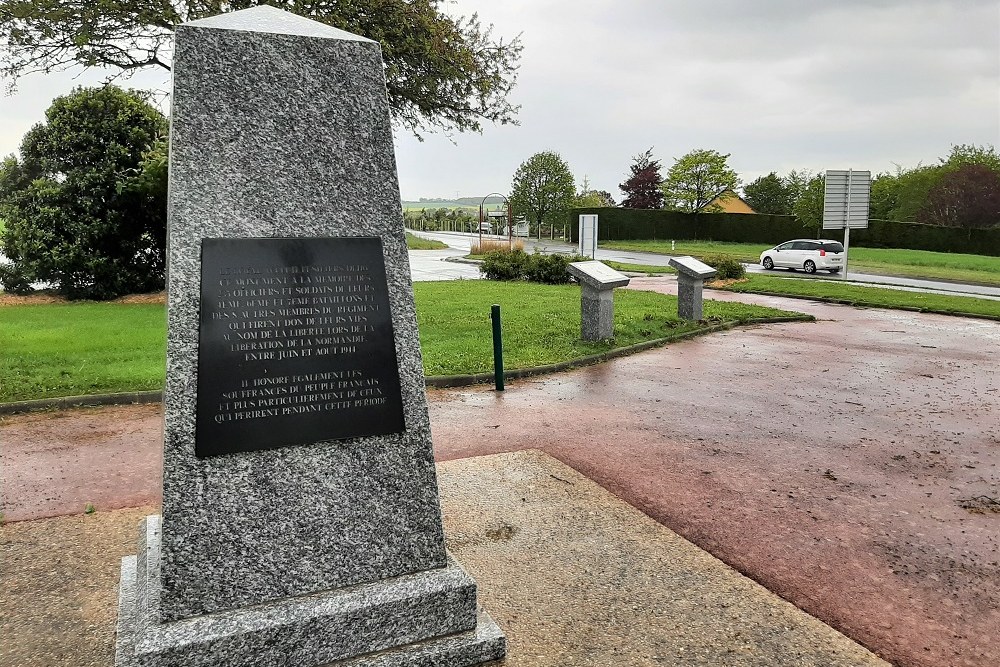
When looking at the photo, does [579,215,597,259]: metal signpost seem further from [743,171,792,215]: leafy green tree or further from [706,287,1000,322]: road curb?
[743,171,792,215]: leafy green tree

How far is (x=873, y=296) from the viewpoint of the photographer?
61.0 feet

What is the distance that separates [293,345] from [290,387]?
178 millimetres

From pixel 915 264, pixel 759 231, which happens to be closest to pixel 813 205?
pixel 759 231

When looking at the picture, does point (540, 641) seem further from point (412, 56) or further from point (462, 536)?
point (412, 56)

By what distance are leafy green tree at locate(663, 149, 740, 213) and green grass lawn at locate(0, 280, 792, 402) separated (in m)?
40.4

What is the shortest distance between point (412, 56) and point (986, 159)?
4709 centimetres

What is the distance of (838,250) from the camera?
2930 centimetres

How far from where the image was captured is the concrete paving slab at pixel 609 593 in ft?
10.5

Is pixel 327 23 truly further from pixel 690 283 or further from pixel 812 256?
pixel 812 256

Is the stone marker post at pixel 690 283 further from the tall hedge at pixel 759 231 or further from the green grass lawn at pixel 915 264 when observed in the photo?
the tall hedge at pixel 759 231

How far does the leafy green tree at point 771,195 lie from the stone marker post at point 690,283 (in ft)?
171

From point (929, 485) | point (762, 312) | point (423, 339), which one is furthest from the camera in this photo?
point (762, 312)

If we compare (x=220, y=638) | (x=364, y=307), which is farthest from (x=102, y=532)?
(x=364, y=307)

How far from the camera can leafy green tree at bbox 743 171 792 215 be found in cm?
6214
